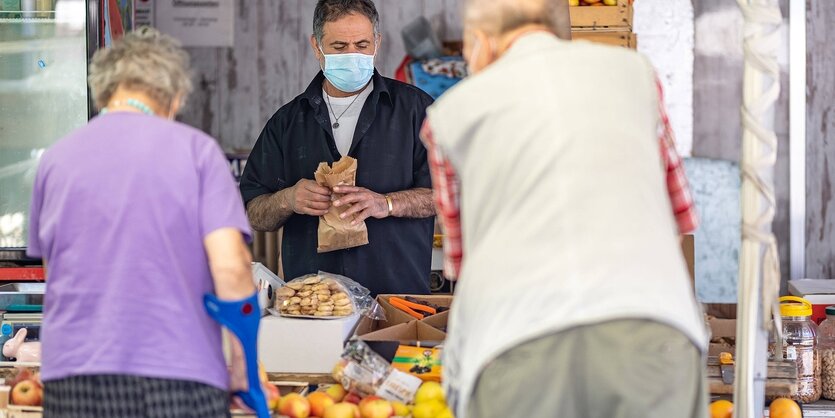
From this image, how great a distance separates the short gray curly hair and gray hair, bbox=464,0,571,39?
63cm

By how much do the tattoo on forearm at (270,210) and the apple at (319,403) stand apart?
1072mm

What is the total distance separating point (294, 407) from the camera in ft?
8.21

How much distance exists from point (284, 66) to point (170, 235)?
507cm

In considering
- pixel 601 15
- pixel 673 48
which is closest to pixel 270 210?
pixel 601 15

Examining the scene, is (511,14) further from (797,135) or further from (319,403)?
(797,135)

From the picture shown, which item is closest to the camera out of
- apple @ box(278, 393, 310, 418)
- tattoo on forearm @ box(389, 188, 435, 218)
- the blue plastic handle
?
the blue plastic handle

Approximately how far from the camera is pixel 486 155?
1721 mm

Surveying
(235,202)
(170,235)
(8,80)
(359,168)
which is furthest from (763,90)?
(8,80)

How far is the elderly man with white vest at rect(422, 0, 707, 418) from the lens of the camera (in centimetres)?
164

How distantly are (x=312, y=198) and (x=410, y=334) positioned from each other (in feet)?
2.05

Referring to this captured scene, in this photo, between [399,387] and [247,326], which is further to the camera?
[399,387]

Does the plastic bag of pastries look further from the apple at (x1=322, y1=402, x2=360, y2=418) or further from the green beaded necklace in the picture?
the green beaded necklace

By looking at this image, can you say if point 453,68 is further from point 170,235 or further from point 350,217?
point 170,235

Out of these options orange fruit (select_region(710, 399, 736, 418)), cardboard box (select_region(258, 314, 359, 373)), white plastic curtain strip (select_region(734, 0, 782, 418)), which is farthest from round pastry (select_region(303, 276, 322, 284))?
white plastic curtain strip (select_region(734, 0, 782, 418))
